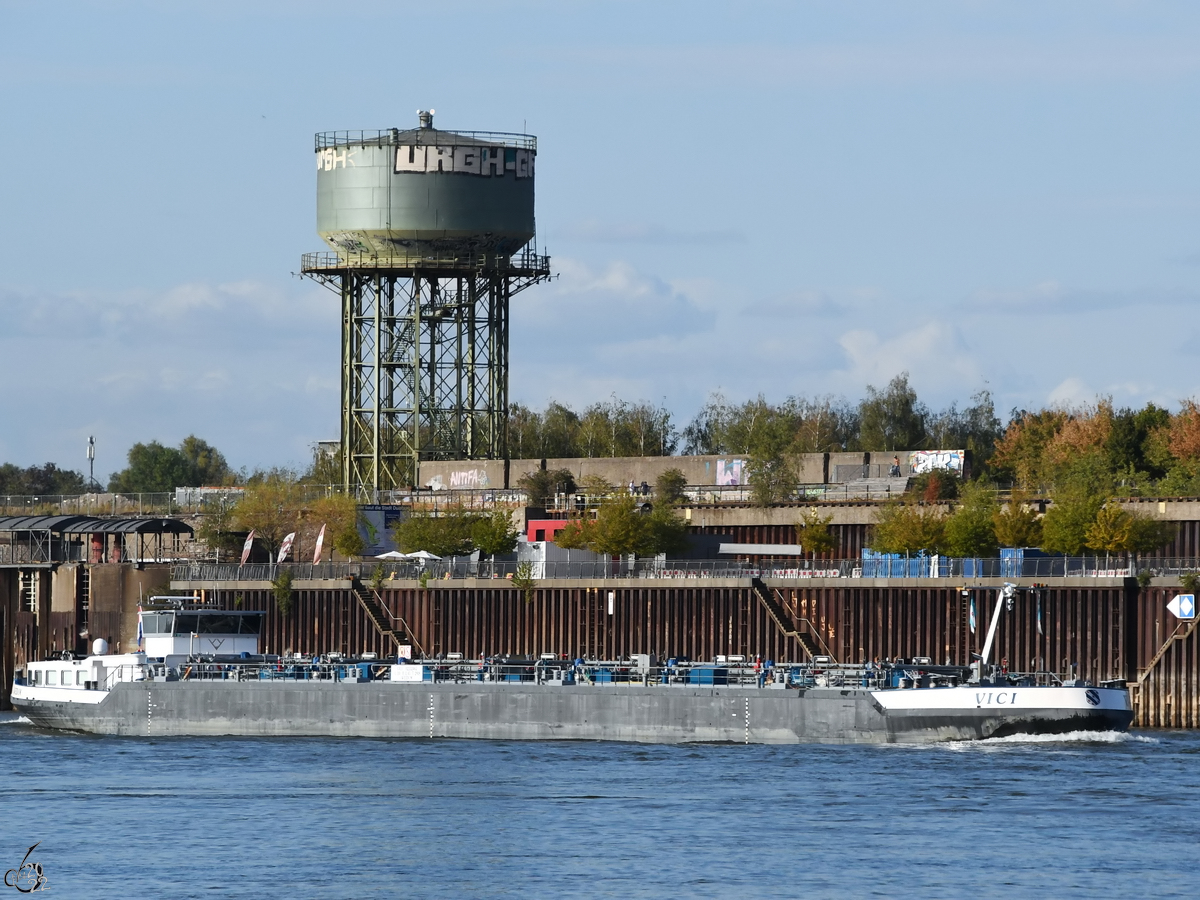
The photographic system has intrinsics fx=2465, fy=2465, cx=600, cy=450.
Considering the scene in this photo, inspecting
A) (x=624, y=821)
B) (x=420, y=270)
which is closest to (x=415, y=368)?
(x=420, y=270)

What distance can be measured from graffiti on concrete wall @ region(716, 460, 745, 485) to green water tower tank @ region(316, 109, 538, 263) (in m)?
21.0

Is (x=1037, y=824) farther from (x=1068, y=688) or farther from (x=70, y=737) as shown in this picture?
(x=70, y=737)

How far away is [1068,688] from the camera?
3263 inches

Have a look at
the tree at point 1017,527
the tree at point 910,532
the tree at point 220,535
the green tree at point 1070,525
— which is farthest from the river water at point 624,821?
the tree at point 220,535

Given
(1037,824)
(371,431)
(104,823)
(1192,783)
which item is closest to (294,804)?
(104,823)

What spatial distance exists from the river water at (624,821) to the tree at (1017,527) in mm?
27549

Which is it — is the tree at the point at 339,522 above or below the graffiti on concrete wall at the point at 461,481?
below

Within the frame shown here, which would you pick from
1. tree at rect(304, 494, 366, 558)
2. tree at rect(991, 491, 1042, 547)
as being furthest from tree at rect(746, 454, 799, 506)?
tree at rect(304, 494, 366, 558)

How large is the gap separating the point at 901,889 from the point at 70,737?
52094 millimetres

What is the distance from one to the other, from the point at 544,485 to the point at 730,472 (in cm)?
1127

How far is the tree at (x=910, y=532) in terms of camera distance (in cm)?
11719

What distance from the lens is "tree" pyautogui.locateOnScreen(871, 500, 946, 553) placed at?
117 meters

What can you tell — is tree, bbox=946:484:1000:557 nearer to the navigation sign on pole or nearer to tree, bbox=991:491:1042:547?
tree, bbox=991:491:1042:547

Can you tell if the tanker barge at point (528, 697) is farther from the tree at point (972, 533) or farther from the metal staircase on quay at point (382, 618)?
the tree at point (972, 533)
